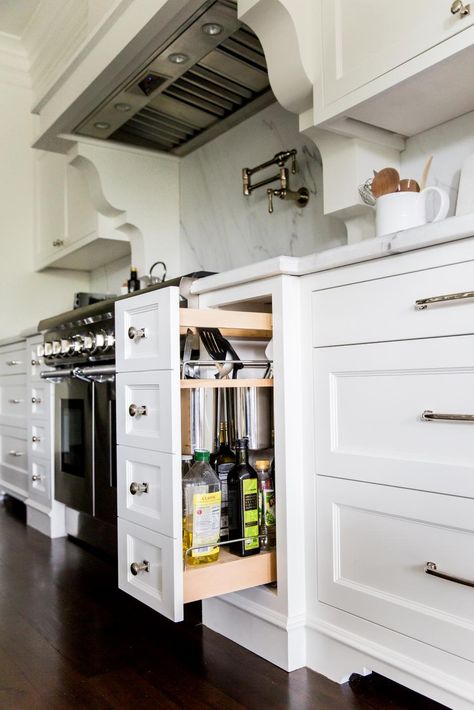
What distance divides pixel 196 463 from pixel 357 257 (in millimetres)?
560

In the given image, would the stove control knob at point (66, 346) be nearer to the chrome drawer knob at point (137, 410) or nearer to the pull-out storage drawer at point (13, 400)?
the pull-out storage drawer at point (13, 400)

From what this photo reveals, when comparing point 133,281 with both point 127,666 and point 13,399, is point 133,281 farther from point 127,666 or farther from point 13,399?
point 127,666

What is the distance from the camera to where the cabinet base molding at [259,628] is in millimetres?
1289

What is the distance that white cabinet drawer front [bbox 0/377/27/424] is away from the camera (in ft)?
10.0

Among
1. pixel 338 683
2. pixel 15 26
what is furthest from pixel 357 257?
pixel 15 26

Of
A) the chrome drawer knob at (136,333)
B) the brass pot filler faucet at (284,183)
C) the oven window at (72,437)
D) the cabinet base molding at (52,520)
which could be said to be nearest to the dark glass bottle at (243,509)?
the chrome drawer knob at (136,333)

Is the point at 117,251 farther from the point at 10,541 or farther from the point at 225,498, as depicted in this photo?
the point at 225,498

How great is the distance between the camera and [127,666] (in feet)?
4.45

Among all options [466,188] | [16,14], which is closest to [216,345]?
[466,188]

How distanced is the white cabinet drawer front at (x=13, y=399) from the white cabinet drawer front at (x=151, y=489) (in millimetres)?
1815

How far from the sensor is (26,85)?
3.70m

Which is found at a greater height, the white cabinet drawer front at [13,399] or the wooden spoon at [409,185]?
the wooden spoon at [409,185]

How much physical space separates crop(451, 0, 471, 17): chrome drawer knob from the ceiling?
2829 mm

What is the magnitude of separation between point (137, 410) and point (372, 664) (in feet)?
2.26
